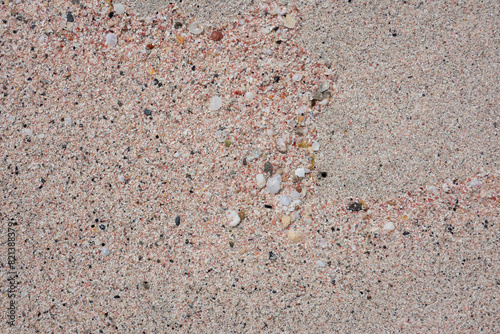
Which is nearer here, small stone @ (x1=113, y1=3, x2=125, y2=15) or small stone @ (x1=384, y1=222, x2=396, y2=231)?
small stone @ (x1=384, y1=222, x2=396, y2=231)

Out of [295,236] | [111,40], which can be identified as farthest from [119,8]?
[295,236]

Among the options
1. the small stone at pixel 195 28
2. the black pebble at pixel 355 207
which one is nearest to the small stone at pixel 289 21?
the small stone at pixel 195 28

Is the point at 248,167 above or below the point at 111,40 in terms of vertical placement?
below

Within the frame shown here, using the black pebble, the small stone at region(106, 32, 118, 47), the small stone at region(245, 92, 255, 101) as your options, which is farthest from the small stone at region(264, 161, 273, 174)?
the small stone at region(106, 32, 118, 47)

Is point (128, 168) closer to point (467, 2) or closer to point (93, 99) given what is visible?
point (93, 99)

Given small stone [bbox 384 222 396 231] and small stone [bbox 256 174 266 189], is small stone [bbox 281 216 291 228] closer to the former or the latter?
small stone [bbox 256 174 266 189]

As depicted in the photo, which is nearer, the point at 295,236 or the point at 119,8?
the point at 295,236

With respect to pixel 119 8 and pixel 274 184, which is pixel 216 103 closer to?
pixel 274 184
